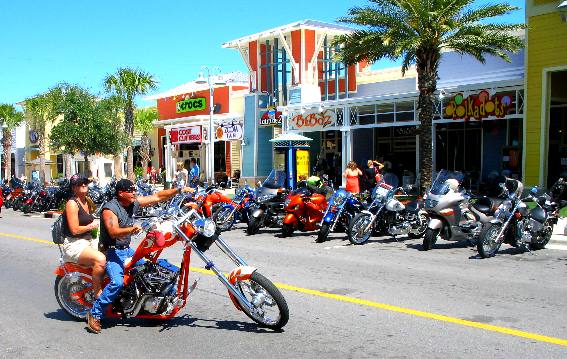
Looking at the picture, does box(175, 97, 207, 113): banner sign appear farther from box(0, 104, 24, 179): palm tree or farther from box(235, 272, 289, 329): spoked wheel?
box(235, 272, 289, 329): spoked wheel

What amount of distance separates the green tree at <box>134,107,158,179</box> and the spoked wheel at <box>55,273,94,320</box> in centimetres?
3992

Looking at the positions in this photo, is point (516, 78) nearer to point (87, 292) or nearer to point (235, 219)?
point (235, 219)

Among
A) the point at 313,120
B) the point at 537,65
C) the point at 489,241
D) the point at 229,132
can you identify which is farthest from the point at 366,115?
the point at 489,241

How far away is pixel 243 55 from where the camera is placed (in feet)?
121

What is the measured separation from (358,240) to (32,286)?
21.5 feet

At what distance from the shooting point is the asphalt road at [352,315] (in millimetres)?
5582

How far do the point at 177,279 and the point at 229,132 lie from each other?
3130 centimetres

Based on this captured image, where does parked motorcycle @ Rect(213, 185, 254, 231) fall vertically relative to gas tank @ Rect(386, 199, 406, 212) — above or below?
below

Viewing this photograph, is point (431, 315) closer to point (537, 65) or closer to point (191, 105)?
point (537, 65)

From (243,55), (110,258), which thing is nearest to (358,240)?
(110,258)

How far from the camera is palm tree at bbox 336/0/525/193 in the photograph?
19203 millimetres

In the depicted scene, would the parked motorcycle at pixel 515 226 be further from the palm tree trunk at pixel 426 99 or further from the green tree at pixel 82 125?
the green tree at pixel 82 125

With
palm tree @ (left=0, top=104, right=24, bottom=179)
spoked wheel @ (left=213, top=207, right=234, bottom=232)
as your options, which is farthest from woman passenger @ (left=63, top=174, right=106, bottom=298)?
palm tree @ (left=0, top=104, right=24, bottom=179)

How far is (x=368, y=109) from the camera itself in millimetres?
28172
